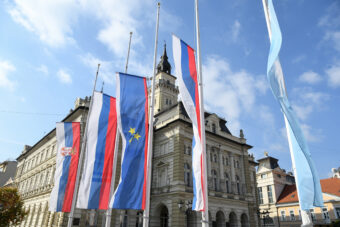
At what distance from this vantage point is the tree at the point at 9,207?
100ft

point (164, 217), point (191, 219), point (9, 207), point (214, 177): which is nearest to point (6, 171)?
point (9, 207)

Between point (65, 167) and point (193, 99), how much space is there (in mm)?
12881

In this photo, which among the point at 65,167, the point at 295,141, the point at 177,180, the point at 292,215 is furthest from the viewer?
the point at 292,215

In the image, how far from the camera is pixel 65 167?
1991 cm

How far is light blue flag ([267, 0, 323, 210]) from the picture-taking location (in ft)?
32.6

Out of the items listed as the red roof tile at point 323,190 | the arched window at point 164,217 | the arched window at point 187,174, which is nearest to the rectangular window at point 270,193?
the red roof tile at point 323,190

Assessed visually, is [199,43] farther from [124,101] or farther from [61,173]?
[61,173]

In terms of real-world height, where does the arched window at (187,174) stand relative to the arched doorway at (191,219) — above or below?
above

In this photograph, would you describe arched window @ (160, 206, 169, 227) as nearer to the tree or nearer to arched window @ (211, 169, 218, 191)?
arched window @ (211, 169, 218, 191)

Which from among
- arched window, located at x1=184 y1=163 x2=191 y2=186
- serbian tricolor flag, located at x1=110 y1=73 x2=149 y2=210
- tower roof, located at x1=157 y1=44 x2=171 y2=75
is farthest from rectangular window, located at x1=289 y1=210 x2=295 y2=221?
serbian tricolor flag, located at x1=110 y1=73 x2=149 y2=210

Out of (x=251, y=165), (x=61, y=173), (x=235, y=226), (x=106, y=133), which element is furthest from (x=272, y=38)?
(x=251, y=165)

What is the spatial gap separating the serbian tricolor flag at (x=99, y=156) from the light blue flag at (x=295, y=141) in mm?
11178

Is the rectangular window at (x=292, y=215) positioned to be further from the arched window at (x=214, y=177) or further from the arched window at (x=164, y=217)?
the arched window at (x=164, y=217)

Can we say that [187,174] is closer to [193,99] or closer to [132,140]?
[132,140]
